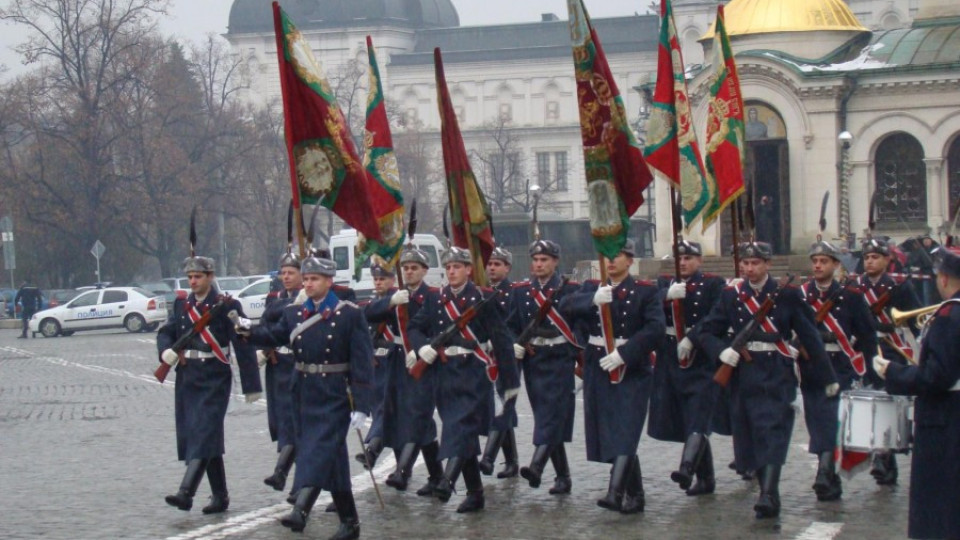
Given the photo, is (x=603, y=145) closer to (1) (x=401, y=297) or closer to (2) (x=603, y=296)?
(2) (x=603, y=296)

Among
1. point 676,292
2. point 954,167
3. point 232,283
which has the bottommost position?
point 232,283

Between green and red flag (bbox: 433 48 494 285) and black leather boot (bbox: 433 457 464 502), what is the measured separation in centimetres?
149

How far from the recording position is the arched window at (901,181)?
Result: 39250 mm

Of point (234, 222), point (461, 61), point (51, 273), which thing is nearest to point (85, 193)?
point (51, 273)

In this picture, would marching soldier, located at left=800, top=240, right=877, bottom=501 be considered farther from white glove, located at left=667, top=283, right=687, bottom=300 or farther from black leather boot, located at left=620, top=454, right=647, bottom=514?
black leather boot, located at left=620, top=454, right=647, bottom=514

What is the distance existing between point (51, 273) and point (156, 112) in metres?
10.6

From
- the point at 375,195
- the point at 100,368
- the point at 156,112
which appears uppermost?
the point at 156,112

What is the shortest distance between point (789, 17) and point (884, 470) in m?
31.1

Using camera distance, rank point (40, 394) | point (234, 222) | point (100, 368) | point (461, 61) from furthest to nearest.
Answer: point (461, 61) → point (234, 222) → point (100, 368) → point (40, 394)

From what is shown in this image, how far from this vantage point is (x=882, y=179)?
1580 inches

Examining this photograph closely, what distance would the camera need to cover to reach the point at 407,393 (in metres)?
12.2

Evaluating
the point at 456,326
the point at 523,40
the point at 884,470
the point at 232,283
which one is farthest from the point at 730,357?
the point at 523,40

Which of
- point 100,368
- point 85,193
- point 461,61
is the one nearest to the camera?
point 100,368

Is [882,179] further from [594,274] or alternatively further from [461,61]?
[461,61]
